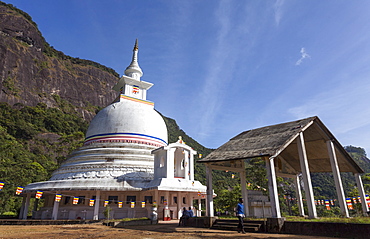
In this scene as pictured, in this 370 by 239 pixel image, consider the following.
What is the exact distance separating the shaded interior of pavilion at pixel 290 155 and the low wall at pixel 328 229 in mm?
750

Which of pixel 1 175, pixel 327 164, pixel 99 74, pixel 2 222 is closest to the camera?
pixel 327 164

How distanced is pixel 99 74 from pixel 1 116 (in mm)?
59276

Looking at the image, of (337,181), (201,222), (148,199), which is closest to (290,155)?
(337,181)

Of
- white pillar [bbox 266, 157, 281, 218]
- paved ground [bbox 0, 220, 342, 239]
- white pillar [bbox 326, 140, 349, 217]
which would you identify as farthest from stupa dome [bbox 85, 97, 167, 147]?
white pillar [bbox 326, 140, 349, 217]

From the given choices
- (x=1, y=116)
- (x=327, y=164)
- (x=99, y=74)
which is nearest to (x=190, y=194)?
(x=327, y=164)

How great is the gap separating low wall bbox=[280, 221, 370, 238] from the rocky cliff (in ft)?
296

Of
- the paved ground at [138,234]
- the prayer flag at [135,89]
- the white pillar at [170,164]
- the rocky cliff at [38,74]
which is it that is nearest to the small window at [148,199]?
Answer: the white pillar at [170,164]

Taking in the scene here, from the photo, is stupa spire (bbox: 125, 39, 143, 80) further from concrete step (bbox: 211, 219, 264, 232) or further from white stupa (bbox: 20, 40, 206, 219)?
concrete step (bbox: 211, 219, 264, 232)

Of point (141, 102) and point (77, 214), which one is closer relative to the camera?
point (77, 214)

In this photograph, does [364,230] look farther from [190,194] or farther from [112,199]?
[112,199]

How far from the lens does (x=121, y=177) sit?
2234cm

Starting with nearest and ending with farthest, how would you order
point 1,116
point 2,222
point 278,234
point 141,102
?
point 278,234
point 2,222
point 141,102
point 1,116

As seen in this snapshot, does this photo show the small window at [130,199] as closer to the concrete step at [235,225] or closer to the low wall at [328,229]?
the concrete step at [235,225]

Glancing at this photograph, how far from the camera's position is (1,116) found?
71.7m
